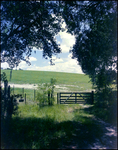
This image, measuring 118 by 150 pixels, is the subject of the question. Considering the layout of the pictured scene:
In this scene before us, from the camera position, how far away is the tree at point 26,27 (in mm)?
6301

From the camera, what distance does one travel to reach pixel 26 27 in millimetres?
7281

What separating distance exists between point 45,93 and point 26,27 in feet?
22.7

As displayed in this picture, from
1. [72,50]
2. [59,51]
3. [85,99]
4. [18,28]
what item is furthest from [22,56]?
[85,99]

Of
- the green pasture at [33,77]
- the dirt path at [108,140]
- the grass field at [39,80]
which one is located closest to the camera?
the dirt path at [108,140]

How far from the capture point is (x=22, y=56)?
8.05 m

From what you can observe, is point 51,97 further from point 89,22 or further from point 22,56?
point 89,22

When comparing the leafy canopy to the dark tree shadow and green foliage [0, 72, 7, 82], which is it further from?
the dark tree shadow

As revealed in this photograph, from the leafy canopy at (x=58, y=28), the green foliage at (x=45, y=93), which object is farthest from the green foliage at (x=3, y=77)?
the green foliage at (x=45, y=93)

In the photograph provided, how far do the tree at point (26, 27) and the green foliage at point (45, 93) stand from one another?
171 inches

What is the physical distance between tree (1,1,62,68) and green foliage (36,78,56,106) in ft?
14.2

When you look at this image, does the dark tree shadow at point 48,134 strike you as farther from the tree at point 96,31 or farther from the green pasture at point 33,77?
the tree at point 96,31

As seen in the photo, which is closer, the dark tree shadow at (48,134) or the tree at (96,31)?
the dark tree shadow at (48,134)

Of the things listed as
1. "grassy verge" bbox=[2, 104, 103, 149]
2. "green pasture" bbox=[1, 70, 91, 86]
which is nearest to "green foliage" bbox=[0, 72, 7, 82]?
"green pasture" bbox=[1, 70, 91, 86]

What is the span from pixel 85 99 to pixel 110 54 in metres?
7.89
